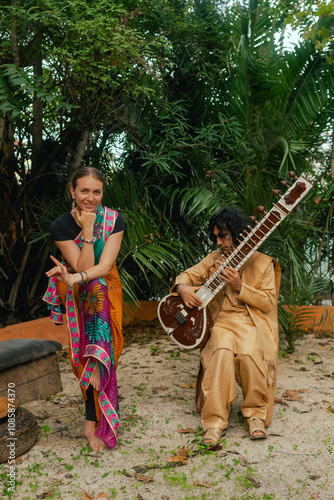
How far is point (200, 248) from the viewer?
20.3 feet

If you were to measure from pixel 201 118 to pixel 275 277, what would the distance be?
2.96 meters

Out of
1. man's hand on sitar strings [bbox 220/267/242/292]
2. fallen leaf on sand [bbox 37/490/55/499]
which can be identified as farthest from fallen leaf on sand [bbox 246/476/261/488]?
man's hand on sitar strings [bbox 220/267/242/292]

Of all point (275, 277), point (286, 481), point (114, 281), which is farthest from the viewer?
point (275, 277)

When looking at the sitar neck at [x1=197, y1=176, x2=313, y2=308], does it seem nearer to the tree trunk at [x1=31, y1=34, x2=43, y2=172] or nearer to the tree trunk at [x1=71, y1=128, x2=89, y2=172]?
the tree trunk at [x1=71, y1=128, x2=89, y2=172]

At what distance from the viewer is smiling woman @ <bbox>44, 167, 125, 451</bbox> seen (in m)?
3.21

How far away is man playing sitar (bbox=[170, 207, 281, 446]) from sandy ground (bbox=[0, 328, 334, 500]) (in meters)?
0.18

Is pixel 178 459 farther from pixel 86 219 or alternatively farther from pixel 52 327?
pixel 52 327

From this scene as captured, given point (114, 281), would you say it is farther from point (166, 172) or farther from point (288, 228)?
point (166, 172)

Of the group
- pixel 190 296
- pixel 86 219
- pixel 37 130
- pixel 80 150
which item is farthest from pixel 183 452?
pixel 37 130

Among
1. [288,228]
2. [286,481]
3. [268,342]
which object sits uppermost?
[288,228]

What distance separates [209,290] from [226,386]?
2.15 ft

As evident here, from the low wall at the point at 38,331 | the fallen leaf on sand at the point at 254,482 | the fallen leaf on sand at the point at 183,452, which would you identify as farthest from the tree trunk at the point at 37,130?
the fallen leaf on sand at the point at 254,482

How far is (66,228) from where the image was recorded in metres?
3.43

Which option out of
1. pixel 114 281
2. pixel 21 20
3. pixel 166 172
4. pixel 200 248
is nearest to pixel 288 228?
pixel 200 248
